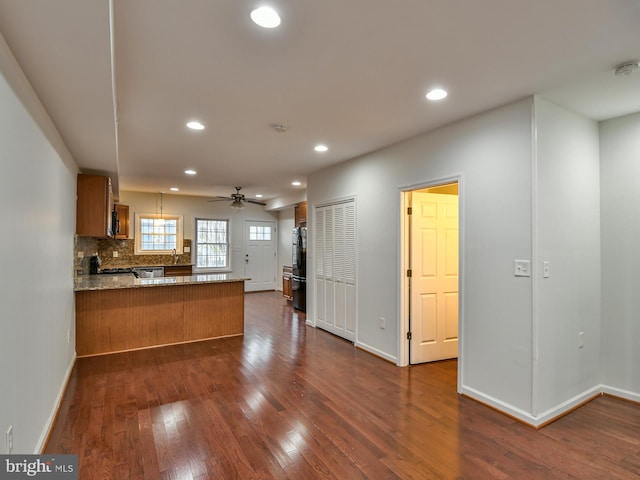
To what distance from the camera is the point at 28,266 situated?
6.38 ft

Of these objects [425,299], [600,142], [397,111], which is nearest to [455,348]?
[425,299]

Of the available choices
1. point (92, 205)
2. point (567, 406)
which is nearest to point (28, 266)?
Result: point (92, 205)

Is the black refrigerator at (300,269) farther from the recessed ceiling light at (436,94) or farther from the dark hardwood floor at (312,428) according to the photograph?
the recessed ceiling light at (436,94)

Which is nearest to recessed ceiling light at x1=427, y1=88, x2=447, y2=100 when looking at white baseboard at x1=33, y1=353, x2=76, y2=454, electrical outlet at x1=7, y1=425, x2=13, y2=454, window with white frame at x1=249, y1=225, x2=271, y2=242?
electrical outlet at x1=7, y1=425, x2=13, y2=454

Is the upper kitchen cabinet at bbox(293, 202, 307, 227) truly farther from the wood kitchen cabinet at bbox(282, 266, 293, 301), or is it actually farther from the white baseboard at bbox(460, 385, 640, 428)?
the white baseboard at bbox(460, 385, 640, 428)

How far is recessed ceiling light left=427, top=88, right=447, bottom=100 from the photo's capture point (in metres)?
2.48

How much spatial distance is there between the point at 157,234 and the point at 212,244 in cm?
136

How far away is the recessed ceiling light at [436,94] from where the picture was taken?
2.48m

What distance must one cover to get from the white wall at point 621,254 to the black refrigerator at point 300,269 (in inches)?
178

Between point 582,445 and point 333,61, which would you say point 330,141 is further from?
point 582,445

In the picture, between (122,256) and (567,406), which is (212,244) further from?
(567,406)

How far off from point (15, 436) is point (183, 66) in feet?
7.52

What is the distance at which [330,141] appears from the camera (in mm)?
3754

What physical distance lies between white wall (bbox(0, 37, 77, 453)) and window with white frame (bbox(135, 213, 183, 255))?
16.6ft
